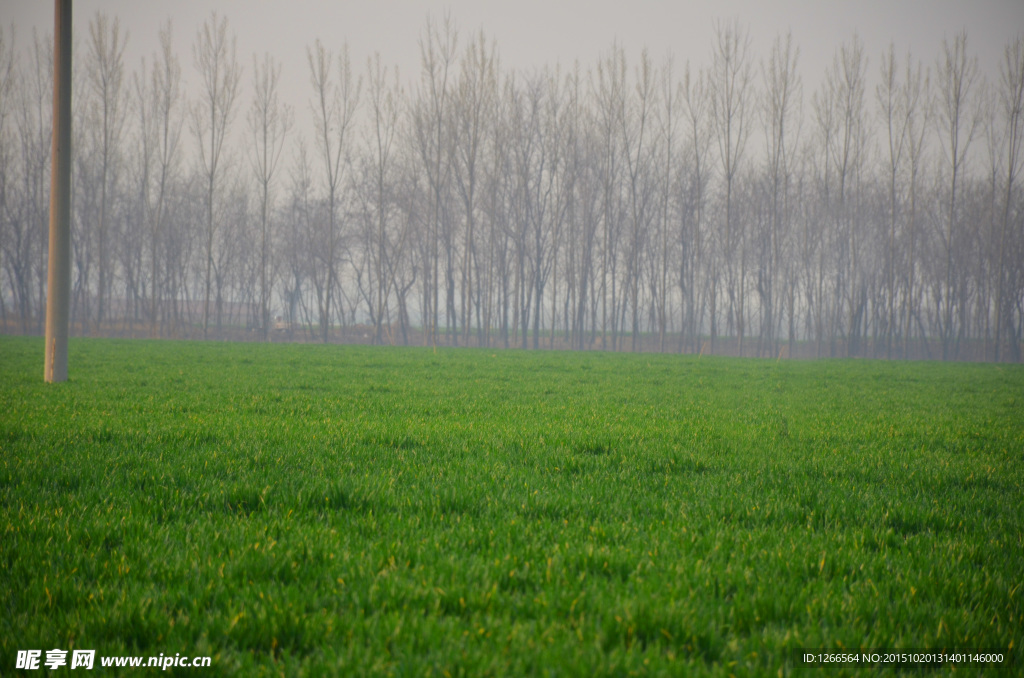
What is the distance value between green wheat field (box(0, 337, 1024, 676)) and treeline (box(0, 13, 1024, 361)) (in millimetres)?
27828

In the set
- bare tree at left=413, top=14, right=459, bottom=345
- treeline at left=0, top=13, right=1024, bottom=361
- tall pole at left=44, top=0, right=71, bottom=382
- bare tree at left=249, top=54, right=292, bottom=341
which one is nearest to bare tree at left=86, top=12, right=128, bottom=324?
treeline at left=0, top=13, right=1024, bottom=361

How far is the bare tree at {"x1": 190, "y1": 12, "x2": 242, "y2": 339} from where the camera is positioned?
3809cm

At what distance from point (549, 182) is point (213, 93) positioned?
1009 inches

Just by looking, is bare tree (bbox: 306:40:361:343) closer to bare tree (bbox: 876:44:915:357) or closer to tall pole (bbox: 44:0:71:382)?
tall pole (bbox: 44:0:71:382)

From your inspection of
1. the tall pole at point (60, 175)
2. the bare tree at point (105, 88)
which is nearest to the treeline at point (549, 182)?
the bare tree at point (105, 88)

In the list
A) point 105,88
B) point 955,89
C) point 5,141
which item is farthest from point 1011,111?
point 5,141

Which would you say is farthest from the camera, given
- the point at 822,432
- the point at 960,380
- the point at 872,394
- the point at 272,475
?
the point at 960,380

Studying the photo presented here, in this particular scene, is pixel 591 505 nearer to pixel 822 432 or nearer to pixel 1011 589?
pixel 1011 589

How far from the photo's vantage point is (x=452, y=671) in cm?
202

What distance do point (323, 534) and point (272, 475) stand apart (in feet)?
5.11

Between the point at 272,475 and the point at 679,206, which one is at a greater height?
the point at 679,206

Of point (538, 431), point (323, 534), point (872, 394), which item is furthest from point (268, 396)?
point (872, 394)

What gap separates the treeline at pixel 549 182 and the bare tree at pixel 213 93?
138mm

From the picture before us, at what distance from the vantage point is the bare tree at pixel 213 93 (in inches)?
1500
